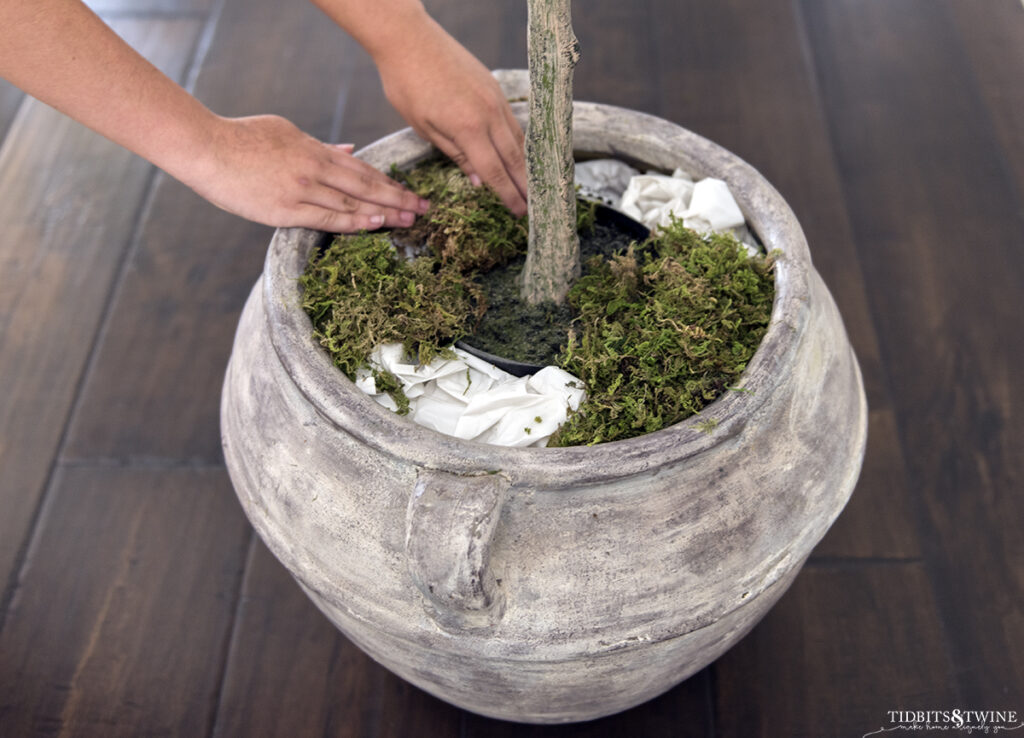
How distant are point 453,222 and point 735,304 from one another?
340mm

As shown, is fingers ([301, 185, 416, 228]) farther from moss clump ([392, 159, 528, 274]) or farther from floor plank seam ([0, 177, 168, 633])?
floor plank seam ([0, 177, 168, 633])

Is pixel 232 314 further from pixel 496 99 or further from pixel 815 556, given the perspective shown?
pixel 815 556

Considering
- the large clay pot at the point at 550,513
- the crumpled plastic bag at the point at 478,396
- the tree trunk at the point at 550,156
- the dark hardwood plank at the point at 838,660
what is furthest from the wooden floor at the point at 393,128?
the tree trunk at the point at 550,156

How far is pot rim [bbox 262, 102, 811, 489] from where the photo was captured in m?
0.75

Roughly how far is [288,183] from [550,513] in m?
0.50

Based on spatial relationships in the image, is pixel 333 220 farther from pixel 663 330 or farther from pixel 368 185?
pixel 663 330

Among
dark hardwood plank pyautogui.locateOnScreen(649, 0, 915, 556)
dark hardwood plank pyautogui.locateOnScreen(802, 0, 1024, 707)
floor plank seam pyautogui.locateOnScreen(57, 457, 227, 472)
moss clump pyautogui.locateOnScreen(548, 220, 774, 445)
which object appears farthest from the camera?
dark hardwood plank pyautogui.locateOnScreen(649, 0, 915, 556)

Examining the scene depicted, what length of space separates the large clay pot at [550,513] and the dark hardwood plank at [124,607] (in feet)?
1.67

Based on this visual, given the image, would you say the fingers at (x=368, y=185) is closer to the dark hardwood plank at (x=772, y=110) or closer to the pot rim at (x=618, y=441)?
the pot rim at (x=618, y=441)

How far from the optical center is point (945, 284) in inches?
64.4

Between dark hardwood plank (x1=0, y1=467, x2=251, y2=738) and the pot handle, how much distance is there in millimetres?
724

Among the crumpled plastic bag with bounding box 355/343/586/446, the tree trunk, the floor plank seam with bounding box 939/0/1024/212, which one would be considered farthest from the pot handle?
the floor plank seam with bounding box 939/0/1024/212

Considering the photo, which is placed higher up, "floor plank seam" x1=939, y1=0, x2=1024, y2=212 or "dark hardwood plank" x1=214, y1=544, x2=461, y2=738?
"floor plank seam" x1=939, y1=0, x2=1024, y2=212

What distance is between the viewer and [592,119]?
108 cm
